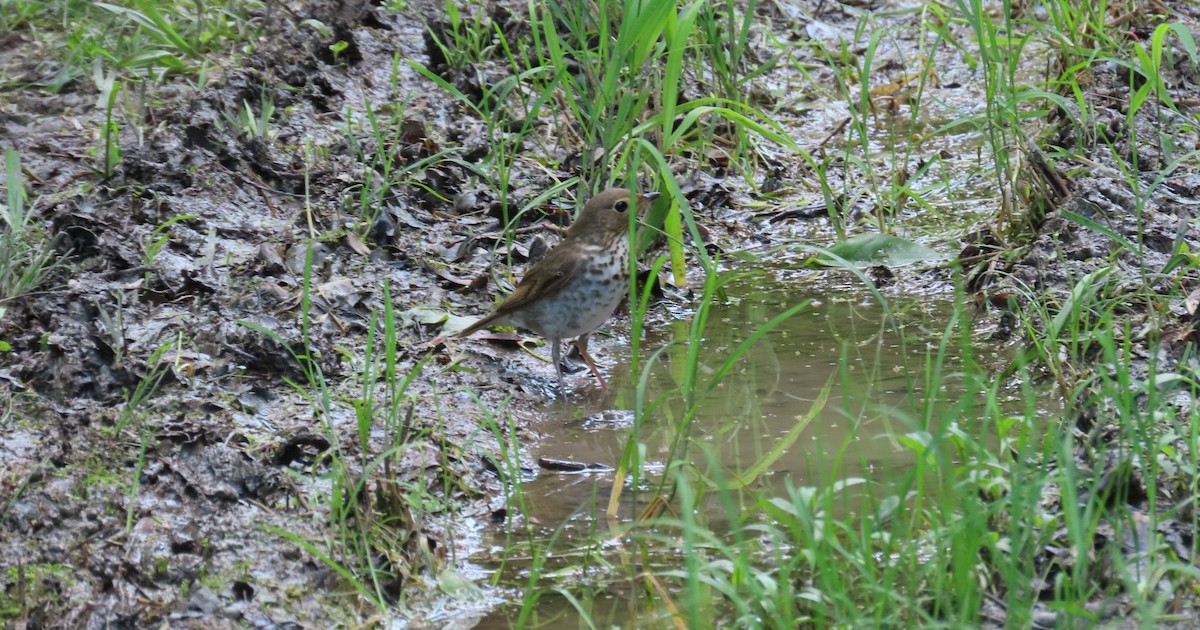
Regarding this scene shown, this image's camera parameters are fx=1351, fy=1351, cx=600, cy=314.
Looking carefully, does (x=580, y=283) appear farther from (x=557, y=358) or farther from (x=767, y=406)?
(x=767, y=406)

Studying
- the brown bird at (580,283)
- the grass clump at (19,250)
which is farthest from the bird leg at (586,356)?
the grass clump at (19,250)

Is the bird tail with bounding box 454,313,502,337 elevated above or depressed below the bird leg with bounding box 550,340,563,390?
above

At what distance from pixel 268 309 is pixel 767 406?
211 cm

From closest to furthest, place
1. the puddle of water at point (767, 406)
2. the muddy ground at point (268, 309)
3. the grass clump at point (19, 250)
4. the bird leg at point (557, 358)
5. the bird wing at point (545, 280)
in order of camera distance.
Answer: the muddy ground at point (268, 309) → the puddle of water at point (767, 406) → the grass clump at point (19, 250) → the bird wing at point (545, 280) → the bird leg at point (557, 358)

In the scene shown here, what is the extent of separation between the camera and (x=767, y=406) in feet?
16.7

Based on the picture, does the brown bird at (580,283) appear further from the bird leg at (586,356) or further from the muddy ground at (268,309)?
the muddy ground at (268,309)

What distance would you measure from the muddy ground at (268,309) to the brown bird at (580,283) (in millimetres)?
224

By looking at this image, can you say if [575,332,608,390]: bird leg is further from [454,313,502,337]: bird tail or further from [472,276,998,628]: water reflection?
[454,313,502,337]: bird tail

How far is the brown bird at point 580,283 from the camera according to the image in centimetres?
565

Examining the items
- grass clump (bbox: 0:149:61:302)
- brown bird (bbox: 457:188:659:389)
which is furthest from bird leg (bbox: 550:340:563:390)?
grass clump (bbox: 0:149:61:302)

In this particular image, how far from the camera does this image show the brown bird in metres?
5.65

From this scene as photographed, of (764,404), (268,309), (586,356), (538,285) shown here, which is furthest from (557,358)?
(268,309)

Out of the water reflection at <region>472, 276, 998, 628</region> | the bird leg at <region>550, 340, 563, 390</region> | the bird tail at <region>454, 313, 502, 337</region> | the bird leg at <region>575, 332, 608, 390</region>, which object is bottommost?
the bird leg at <region>550, 340, 563, 390</region>

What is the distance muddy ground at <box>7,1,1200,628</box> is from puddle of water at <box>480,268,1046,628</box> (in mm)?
218
